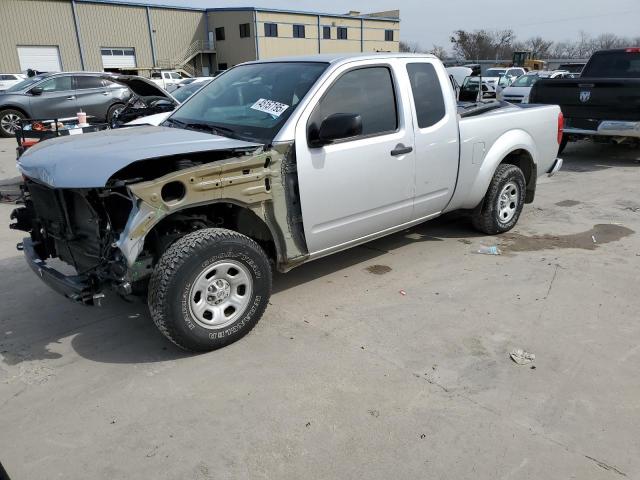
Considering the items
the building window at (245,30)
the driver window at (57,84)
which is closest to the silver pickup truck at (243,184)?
the driver window at (57,84)

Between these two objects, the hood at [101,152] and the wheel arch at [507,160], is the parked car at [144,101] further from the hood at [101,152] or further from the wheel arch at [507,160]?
the wheel arch at [507,160]

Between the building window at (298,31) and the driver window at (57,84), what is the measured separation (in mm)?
44988

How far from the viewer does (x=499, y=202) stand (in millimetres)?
5656

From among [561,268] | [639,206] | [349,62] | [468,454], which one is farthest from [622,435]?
[639,206]

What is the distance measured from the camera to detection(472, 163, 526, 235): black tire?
5.50 metres

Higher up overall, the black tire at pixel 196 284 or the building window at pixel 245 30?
the building window at pixel 245 30

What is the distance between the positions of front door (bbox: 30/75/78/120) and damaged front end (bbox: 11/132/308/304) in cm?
1171

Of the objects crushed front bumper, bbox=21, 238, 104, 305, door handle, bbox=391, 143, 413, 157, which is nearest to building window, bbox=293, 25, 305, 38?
door handle, bbox=391, 143, 413, 157

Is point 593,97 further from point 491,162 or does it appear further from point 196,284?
point 196,284

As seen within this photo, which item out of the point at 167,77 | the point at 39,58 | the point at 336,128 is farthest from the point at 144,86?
the point at 39,58

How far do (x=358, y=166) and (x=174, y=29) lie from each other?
53.0m

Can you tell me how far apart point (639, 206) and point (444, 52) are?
292 ft

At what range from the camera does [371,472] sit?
249cm

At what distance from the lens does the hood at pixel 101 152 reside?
3.00 m
